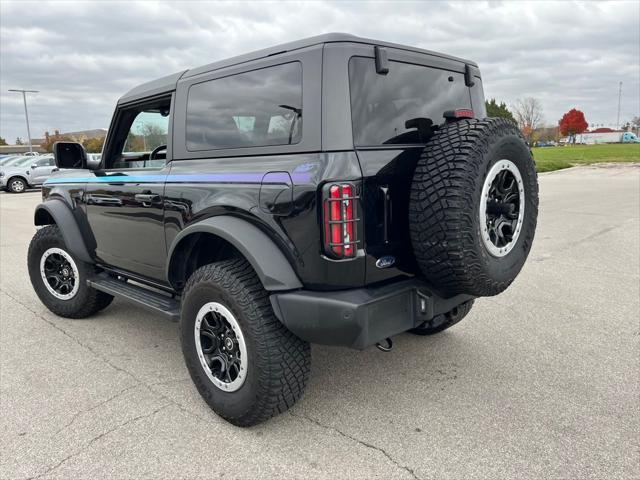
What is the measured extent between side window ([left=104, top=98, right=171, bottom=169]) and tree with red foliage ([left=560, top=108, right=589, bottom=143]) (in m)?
111

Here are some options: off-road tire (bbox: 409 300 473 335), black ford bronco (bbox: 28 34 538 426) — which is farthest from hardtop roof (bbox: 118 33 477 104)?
off-road tire (bbox: 409 300 473 335)

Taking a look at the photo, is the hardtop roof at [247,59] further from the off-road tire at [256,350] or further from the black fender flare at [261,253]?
the off-road tire at [256,350]

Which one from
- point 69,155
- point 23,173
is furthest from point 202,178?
point 23,173

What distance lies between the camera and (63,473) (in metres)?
2.37

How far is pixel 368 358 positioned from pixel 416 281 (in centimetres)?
112

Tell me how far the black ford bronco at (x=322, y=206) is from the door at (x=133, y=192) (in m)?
0.10

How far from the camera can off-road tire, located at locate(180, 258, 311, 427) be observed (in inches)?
99.9

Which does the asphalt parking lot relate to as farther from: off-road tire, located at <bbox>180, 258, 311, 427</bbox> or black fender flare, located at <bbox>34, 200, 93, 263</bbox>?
black fender flare, located at <bbox>34, 200, 93, 263</bbox>

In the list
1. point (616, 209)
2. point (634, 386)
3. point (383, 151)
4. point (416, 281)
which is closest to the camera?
point (383, 151)

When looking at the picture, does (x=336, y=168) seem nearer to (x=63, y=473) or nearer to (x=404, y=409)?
(x=404, y=409)

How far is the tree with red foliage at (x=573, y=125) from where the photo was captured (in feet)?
331

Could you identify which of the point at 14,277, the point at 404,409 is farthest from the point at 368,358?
the point at 14,277

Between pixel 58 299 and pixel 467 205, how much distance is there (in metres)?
3.71

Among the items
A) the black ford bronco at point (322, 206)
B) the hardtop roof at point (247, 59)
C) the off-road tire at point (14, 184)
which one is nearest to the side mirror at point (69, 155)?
the hardtop roof at point (247, 59)
